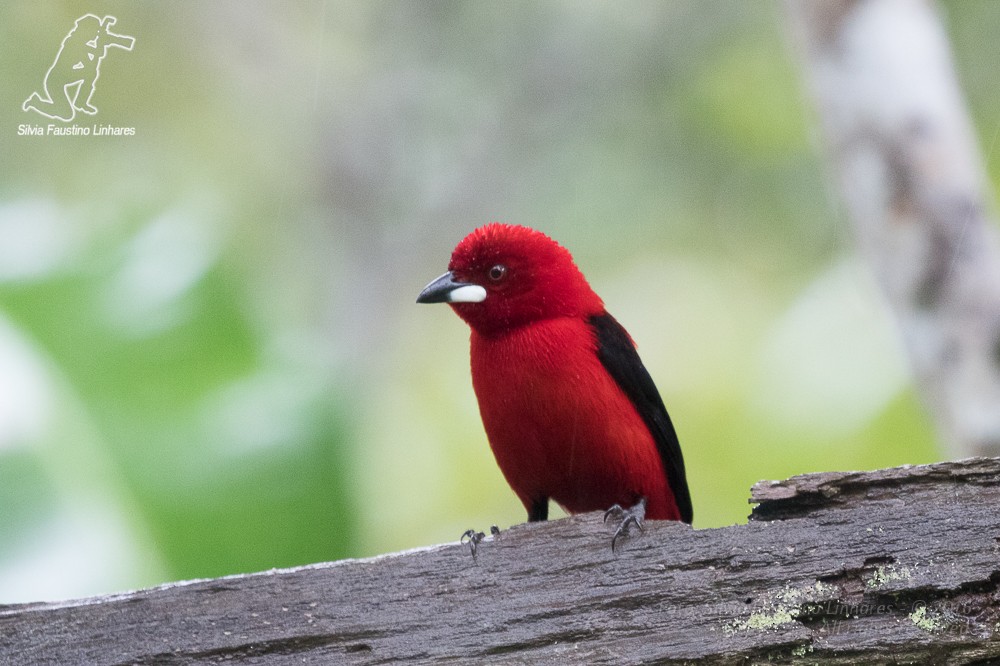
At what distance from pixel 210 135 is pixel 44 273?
1.94m

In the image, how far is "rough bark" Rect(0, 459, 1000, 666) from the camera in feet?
6.79

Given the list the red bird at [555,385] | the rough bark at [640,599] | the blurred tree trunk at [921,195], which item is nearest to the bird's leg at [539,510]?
the red bird at [555,385]

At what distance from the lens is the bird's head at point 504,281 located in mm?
3001

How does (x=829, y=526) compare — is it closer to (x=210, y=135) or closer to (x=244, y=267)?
(x=244, y=267)

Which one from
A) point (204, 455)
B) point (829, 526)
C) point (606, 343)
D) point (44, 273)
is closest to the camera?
point (829, 526)

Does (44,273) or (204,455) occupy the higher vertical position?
(44,273)

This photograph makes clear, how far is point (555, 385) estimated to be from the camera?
9.31 feet

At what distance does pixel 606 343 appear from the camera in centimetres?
297

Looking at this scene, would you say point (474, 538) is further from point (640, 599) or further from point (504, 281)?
point (504, 281)

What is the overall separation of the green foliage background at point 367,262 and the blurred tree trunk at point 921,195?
1.76 feet

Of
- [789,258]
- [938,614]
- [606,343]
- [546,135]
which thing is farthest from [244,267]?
[938,614]

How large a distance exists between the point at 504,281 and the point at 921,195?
156 centimetres

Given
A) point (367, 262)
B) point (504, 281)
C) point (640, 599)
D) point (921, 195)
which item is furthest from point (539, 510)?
point (367, 262)

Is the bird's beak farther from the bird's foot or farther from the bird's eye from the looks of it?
the bird's foot
